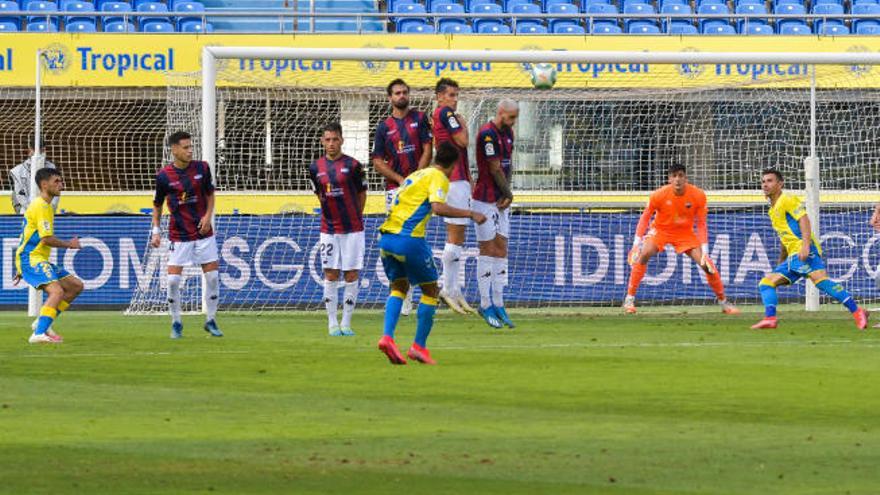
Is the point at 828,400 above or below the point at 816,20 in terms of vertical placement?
below

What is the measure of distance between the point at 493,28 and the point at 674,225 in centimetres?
965

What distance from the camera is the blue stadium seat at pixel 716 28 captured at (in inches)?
1162

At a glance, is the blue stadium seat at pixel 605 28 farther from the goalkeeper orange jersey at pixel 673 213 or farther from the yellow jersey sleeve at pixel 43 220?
the yellow jersey sleeve at pixel 43 220

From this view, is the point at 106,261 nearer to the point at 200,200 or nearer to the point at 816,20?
the point at 200,200

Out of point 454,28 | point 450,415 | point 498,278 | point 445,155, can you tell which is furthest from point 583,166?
point 450,415

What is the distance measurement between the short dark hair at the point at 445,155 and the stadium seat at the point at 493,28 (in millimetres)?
16639

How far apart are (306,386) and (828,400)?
3.33m

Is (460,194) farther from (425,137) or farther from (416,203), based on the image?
(416,203)

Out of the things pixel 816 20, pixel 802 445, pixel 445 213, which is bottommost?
pixel 802 445

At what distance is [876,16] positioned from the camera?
2719 cm

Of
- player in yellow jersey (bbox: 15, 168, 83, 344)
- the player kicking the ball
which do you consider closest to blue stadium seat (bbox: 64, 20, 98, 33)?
the player kicking the ball

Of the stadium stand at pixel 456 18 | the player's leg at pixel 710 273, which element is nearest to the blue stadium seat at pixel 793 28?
the stadium stand at pixel 456 18

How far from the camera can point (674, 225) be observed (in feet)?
67.3

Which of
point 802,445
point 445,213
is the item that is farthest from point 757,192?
point 802,445
